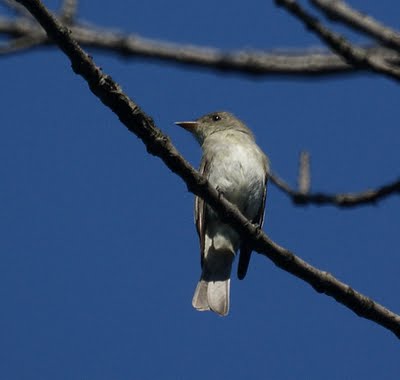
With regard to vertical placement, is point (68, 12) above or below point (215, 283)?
above

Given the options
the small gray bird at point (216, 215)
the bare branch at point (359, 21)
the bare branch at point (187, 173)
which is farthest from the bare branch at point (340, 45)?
the small gray bird at point (216, 215)

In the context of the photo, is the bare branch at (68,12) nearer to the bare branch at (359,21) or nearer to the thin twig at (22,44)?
the thin twig at (22,44)

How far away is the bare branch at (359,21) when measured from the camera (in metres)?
2.93

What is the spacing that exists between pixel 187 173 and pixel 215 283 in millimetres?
3024

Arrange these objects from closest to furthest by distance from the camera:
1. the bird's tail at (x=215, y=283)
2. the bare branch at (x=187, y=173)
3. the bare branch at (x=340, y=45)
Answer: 1. the bare branch at (x=340, y=45)
2. the bare branch at (x=187, y=173)
3. the bird's tail at (x=215, y=283)

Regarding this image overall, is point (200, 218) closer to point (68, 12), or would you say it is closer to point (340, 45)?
point (68, 12)

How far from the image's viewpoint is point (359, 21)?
120 inches

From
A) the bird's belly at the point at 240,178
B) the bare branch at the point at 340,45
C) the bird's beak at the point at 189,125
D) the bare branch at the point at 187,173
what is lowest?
the bare branch at the point at 187,173

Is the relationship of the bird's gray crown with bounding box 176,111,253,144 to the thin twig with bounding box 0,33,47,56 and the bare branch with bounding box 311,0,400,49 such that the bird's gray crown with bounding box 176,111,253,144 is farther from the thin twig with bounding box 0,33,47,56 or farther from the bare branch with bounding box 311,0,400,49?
the bare branch with bounding box 311,0,400,49

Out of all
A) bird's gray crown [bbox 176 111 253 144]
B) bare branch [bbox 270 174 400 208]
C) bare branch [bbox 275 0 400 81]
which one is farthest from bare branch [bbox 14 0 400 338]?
bird's gray crown [bbox 176 111 253 144]

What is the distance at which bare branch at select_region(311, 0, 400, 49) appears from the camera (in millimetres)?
2926

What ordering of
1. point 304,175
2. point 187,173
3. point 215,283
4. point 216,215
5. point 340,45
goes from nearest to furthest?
1. point 340,45
2. point 187,173
3. point 304,175
4. point 216,215
5. point 215,283

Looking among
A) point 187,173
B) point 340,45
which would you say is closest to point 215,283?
point 187,173

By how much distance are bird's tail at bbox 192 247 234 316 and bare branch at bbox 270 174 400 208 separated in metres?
2.39
